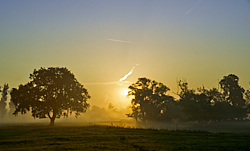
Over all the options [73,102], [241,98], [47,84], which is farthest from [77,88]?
[241,98]

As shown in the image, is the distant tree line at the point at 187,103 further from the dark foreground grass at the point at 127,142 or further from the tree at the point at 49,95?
the dark foreground grass at the point at 127,142

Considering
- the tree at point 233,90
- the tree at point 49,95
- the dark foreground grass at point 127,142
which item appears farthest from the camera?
the tree at point 233,90

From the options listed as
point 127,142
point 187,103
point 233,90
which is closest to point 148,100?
point 187,103

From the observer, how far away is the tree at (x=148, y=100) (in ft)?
331

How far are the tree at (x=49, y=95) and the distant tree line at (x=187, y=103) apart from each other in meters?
39.6

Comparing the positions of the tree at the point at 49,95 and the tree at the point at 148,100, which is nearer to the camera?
the tree at the point at 49,95

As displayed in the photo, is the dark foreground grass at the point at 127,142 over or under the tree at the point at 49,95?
under

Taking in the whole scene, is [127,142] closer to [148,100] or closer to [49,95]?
[49,95]

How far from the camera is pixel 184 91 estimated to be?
357 feet

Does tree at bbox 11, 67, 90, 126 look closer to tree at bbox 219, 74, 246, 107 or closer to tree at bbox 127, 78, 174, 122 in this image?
tree at bbox 127, 78, 174, 122

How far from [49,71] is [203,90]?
7681 centimetres

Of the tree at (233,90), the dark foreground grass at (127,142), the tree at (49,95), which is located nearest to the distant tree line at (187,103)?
the tree at (233,90)

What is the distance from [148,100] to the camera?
335 ft

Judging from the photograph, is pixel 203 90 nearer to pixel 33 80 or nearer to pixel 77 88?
pixel 77 88
